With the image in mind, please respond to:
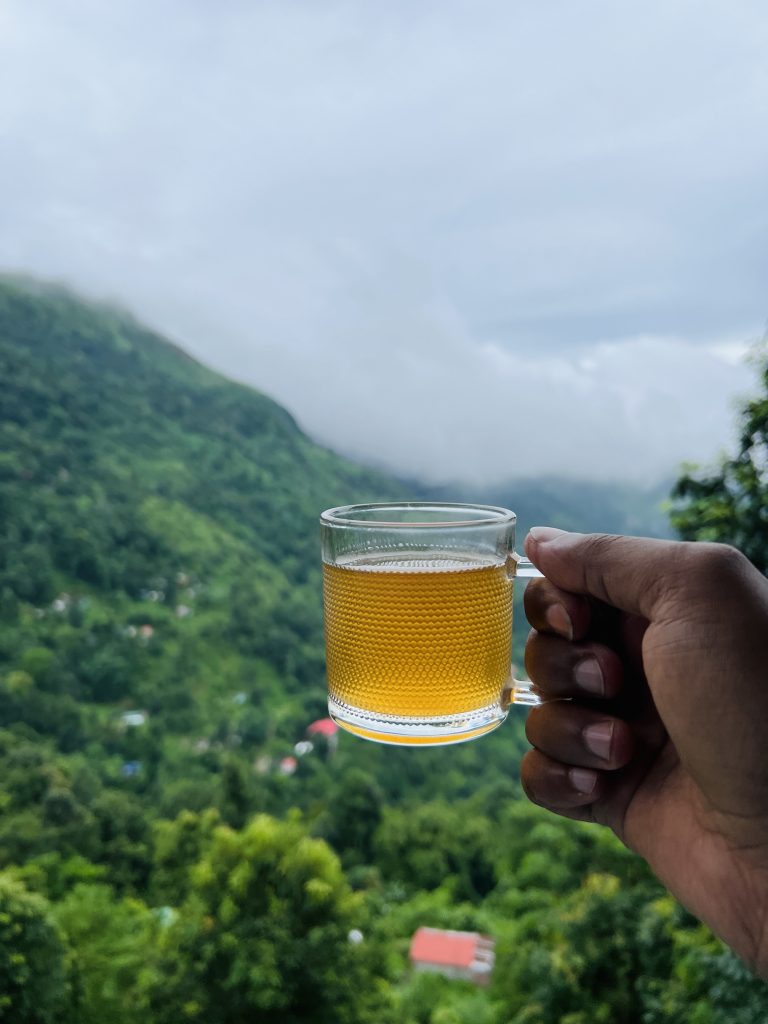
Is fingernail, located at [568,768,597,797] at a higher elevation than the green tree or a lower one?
higher

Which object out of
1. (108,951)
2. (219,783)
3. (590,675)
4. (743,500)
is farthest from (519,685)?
(219,783)

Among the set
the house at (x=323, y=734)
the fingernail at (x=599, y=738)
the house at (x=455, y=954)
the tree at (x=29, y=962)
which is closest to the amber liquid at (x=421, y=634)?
the fingernail at (x=599, y=738)

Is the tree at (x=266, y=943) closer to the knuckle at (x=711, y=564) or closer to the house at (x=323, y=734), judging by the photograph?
the knuckle at (x=711, y=564)

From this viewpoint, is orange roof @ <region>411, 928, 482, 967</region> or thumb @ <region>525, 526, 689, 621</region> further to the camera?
orange roof @ <region>411, 928, 482, 967</region>

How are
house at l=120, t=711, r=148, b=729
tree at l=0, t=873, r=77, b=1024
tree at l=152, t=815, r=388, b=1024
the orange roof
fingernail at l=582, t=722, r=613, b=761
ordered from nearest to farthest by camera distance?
fingernail at l=582, t=722, r=613, b=761 < tree at l=0, t=873, r=77, b=1024 < tree at l=152, t=815, r=388, b=1024 < the orange roof < house at l=120, t=711, r=148, b=729

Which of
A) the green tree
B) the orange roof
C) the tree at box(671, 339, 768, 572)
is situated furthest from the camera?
the orange roof

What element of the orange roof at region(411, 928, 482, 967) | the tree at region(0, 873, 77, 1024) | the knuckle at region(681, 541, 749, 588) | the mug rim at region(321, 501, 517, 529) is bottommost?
the orange roof at region(411, 928, 482, 967)

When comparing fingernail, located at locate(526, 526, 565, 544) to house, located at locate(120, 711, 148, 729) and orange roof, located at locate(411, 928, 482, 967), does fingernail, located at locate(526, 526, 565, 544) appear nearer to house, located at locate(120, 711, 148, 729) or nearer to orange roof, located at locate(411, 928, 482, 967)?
orange roof, located at locate(411, 928, 482, 967)

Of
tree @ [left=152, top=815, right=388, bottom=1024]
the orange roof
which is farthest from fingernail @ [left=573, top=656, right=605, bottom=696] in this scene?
the orange roof

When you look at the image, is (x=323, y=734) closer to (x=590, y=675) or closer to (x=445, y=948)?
(x=445, y=948)
